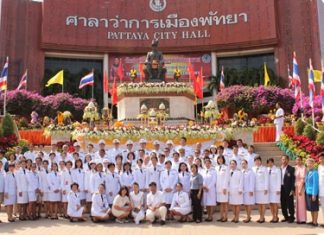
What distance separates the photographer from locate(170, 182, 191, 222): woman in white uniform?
30.1 feet

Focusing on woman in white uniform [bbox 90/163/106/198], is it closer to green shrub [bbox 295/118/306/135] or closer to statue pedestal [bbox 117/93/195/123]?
green shrub [bbox 295/118/306/135]

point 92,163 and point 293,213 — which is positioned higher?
point 92,163

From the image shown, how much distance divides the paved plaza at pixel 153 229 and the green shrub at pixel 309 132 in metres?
6.34

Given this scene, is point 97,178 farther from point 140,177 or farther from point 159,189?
point 159,189

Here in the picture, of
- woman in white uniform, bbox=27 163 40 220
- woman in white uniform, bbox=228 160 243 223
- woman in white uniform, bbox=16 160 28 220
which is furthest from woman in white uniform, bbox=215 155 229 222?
woman in white uniform, bbox=16 160 28 220

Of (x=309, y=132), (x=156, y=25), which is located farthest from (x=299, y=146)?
(x=156, y=25)

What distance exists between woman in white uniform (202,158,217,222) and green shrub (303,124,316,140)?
688 cm

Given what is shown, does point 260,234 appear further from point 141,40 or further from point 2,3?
point 2,3

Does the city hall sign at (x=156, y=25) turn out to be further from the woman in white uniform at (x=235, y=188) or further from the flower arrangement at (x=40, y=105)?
the woman in white uniform at (x=235, y=188)

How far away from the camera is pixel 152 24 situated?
37969mm

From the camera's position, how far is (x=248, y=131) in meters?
15.7

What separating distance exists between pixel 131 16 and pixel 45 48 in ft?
28.2

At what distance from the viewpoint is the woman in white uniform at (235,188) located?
940 cm

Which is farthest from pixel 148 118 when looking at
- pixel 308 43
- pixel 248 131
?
pixel 308 43
